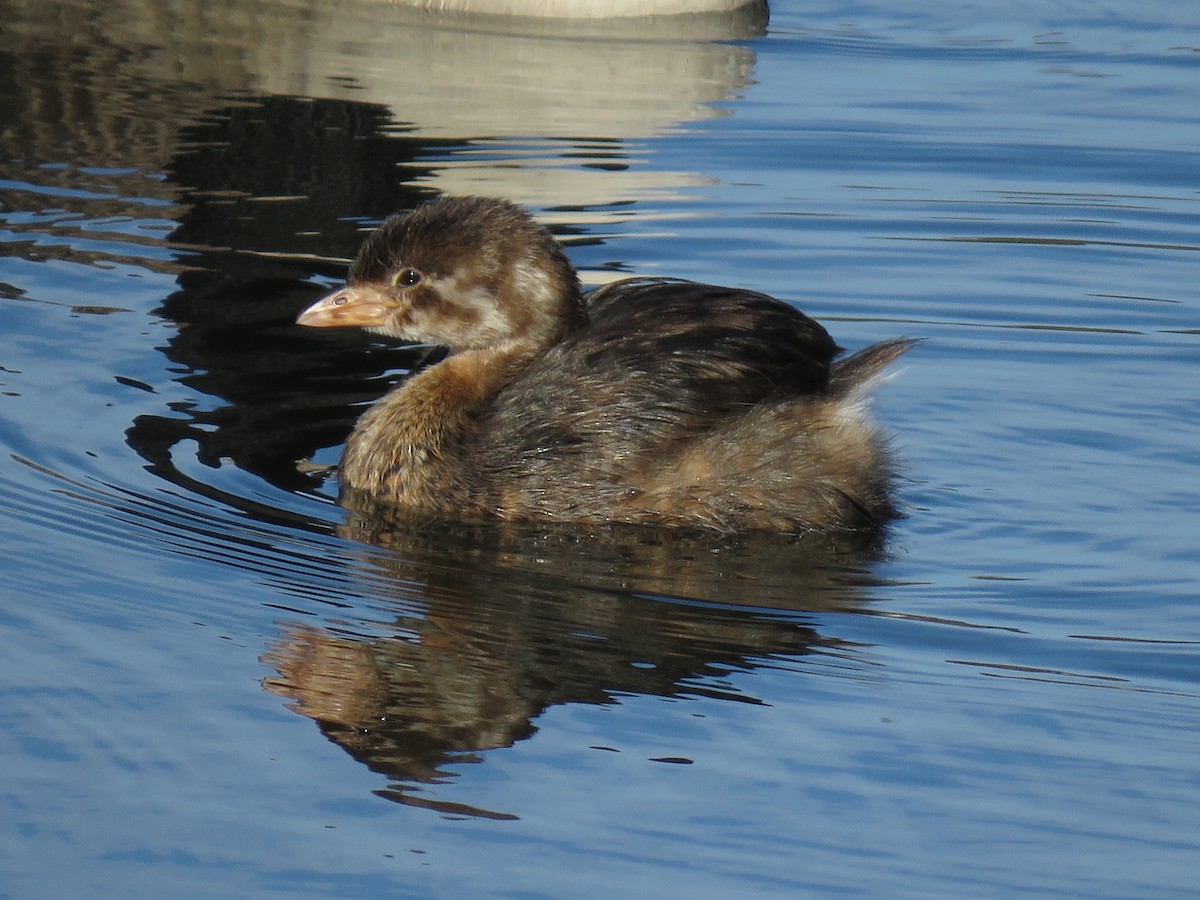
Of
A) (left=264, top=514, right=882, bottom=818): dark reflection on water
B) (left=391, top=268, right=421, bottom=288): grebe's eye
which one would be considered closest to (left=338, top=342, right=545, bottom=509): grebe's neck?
(left=264, top=514, right=882, bottom=818): dark reflection on water

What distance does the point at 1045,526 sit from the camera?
6473mm

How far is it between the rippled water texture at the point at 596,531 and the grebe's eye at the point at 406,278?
58 cm

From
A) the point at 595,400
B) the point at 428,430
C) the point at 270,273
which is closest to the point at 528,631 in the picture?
the point at 595,400

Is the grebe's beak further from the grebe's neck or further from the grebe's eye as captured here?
the grebe's neck

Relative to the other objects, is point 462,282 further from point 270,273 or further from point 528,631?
point 270,273

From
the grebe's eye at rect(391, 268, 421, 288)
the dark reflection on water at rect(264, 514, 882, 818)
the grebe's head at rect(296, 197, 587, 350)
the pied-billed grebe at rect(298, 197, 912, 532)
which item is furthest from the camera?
the grebe's eye at rect(391, 268, 421, 288)

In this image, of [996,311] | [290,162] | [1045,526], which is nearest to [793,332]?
[1045,526]

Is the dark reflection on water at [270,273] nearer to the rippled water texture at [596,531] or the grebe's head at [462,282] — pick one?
the rippled water texture at [596,531]

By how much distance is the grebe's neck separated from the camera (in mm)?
6559

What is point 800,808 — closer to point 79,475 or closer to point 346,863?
point 346,863

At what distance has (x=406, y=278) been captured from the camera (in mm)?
6953

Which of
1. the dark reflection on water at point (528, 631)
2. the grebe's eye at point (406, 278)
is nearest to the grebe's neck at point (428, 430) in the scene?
the dark reflection on water at point (528, 631)

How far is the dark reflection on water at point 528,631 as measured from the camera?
4875 millimetres

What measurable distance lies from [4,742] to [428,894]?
1.17 meters
